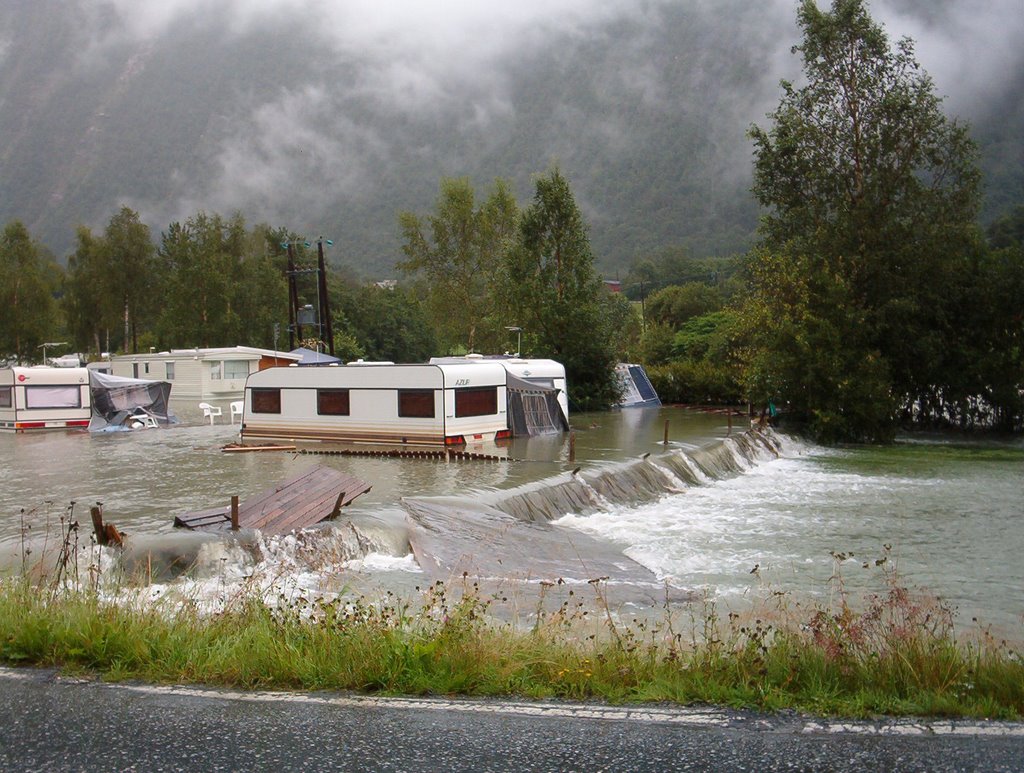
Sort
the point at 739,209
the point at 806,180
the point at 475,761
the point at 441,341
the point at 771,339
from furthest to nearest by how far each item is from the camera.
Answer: the point at 739,209 < the point at 441,341 < the point at 806,180 < the point at 771,339 < the point at 475,761

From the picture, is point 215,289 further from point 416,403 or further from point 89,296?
point 416,403

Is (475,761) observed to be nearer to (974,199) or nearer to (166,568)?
(166,568)

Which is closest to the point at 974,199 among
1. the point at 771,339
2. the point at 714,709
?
the point at 771,339

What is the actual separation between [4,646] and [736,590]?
7.63 m

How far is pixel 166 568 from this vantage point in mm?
10797

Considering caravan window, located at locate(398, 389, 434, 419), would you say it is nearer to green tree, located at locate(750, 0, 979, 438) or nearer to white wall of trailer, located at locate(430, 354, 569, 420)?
white wall of trailer, located at locate(430, 354, 569, 420)

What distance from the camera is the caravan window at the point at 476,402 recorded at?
24.0 metres

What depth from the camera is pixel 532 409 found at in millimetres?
27547

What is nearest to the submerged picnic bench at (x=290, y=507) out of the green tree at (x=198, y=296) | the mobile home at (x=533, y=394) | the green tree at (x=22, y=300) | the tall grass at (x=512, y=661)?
the tall grass at (x=512, y=661)

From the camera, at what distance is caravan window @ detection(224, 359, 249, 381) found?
47.6m

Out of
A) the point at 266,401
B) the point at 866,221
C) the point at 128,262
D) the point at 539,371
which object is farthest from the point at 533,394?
the point at 128,262

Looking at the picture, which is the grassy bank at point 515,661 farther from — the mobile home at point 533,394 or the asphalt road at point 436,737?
the mobile home at point 533,394

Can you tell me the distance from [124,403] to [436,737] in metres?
30.3

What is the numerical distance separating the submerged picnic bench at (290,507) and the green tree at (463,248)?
139 feet
